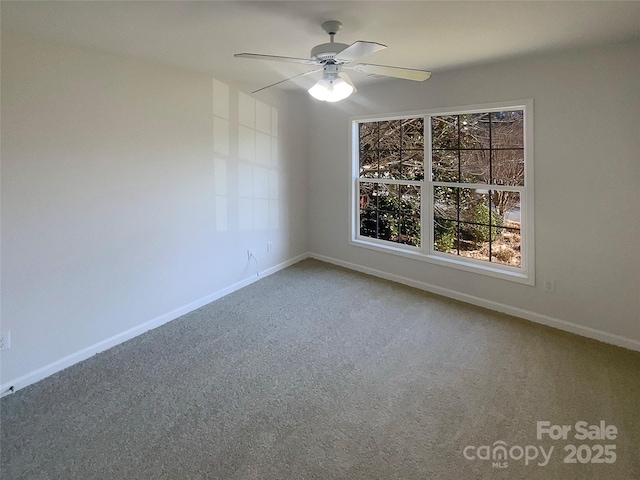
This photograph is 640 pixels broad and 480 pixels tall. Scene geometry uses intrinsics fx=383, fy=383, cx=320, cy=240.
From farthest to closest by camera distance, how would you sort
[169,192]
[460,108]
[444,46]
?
[460,108], [169,192], [444,46]

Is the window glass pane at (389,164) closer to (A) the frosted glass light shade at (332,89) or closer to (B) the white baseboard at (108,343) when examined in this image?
(B) the white baseboard at (108,343)

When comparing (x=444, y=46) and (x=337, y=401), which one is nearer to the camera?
A: (x=337, y=401)

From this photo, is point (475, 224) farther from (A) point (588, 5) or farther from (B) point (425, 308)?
(A) point (588, 5)

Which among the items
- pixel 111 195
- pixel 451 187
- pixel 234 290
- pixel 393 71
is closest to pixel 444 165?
pixel 451 187

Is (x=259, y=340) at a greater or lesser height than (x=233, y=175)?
lesser

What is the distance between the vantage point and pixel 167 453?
1.94m

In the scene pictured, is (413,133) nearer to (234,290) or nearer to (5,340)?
(234,290)

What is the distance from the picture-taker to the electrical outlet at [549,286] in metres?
3.25

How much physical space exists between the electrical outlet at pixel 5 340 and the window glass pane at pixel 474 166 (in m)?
3.89

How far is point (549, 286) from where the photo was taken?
129 inches

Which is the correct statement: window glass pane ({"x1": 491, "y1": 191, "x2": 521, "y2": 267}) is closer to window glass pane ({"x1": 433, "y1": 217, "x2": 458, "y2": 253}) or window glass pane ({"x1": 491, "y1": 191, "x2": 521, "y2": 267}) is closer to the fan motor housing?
window glass pane ({"x1": 433, "y1": 217, "x2": 458, "y2": 253})

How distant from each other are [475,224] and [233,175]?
8.27 feet

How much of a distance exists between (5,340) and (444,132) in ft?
13.1

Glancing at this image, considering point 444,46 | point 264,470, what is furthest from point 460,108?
point 264,470
